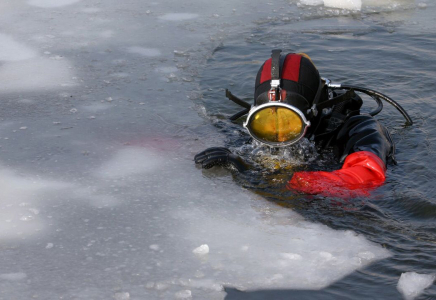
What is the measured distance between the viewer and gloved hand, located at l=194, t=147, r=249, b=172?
11.2ft

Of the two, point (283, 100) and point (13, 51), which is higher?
point (283, 100)

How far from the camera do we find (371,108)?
186 inches

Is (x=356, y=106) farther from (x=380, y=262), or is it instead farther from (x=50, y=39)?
(x=50, y=39)

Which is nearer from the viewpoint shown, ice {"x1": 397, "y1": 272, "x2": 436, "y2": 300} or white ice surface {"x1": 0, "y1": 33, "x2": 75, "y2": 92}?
ice {"x1": 397, "y1": 272, "x2": 436, "y2": 300}

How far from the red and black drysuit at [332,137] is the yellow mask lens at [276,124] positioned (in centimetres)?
14

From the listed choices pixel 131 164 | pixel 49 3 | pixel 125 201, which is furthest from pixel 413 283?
pixel 49 3

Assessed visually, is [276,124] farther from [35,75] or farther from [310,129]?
[35,75]

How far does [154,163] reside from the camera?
3.56 meters

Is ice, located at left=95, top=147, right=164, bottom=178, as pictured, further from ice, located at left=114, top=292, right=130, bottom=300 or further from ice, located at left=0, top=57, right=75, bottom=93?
ice, located at left=0, top=57, right=75, bottom=93

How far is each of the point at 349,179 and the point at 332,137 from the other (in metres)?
0.60

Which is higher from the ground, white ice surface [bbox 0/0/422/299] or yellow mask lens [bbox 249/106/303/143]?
yellow mask lens [bbox 249/106/303/143]

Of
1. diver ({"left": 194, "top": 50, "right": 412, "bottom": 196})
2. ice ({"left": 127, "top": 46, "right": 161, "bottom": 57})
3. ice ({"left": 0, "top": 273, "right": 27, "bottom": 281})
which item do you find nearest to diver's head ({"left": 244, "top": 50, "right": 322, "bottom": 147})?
diver ({"left": 194, "top": 50, "right": 412, "bottom": 196})

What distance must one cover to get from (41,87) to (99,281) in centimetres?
276

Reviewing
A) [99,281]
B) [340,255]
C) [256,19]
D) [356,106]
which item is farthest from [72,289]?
[256,19]
